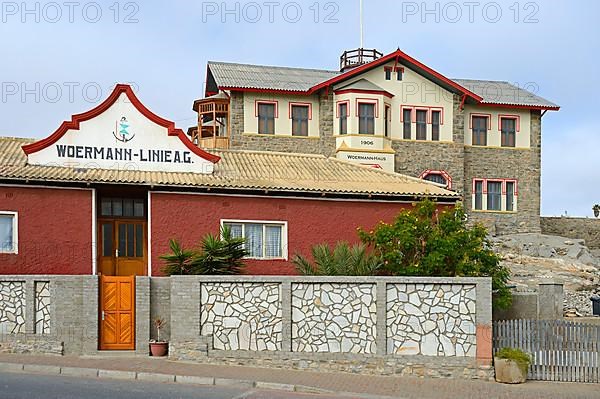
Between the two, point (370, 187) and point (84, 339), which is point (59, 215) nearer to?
point (84, 339)

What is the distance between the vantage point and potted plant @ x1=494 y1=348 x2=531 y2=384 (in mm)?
15594

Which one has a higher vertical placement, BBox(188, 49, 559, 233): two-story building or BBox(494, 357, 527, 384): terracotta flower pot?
BBox(188, 49, 559, 233): two-story building

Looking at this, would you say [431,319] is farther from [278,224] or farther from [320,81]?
[320,81]

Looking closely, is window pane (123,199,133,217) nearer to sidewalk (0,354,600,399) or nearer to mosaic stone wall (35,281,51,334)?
mosaic stone wall (35,281,51,334)

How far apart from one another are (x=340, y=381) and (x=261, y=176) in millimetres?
9102

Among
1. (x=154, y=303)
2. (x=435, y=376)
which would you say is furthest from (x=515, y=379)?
(x=154, y=303)

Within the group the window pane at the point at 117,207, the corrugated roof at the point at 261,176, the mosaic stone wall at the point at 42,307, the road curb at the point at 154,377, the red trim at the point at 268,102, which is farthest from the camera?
the red trim at the point at 268,102

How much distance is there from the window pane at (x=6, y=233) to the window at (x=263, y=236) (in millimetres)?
5635

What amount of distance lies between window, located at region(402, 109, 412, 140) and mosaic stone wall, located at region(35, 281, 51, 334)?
25175 mm

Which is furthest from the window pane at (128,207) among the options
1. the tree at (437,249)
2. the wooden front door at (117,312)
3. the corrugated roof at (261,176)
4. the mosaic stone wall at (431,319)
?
the mosaic stone wall at (431,319)

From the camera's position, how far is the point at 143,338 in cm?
1642

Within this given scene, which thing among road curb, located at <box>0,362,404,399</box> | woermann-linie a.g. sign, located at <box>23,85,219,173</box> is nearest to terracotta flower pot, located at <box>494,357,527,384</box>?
road curb, located at <box>0,362,404,399</box>

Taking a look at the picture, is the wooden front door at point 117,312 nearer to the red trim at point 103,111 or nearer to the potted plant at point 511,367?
the red trim at point 103,111

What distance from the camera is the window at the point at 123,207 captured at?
2161 centimetres
